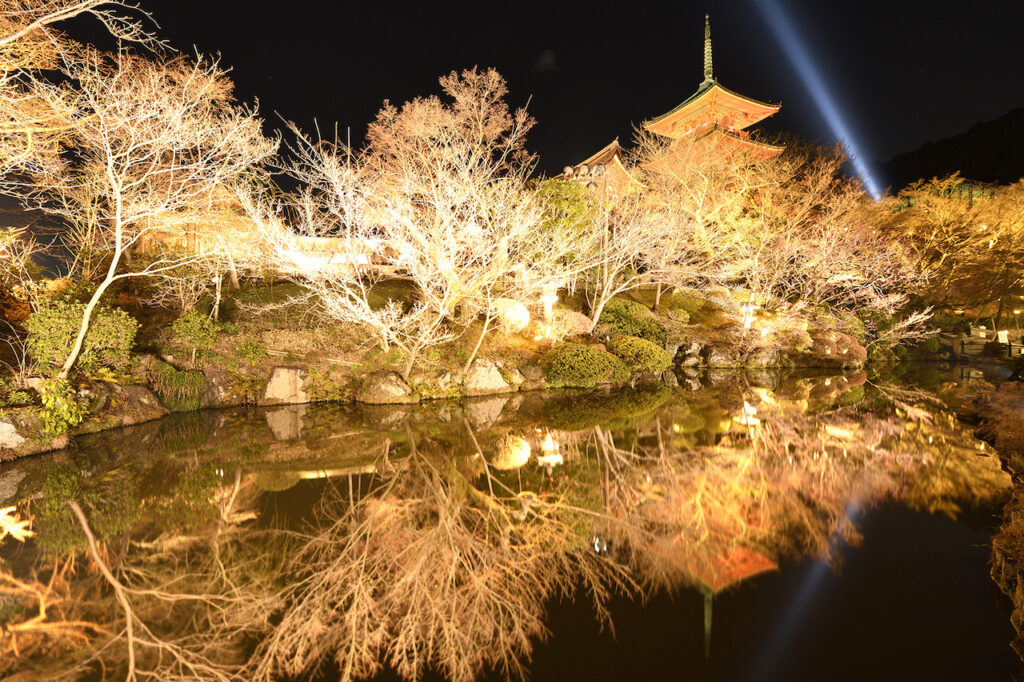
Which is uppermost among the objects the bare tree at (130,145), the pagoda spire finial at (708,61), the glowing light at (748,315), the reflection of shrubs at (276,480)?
the pagoda spire finial at (708,61)

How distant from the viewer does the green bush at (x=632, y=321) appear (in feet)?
54.3

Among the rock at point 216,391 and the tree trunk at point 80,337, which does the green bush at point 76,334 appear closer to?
the tree trunk at point 80,337

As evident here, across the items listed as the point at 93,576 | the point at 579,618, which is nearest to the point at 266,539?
the point at 93,576

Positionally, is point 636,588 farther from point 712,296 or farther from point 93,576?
point 712,296

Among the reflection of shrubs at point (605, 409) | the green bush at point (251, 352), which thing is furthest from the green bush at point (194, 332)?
the reflection of shrubs at point (605, 409)

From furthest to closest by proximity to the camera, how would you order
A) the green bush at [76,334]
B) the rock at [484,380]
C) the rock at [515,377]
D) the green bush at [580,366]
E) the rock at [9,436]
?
the green bush at [580,366] → the rock at [515,377] → the rock at [484,380] → the green bush at [76,334] → the rock at [9,436]

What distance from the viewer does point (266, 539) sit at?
4516 mm

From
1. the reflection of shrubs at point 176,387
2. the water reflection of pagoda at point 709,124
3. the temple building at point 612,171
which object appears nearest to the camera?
the reflection of shrubs at point 176,387

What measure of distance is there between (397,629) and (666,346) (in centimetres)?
1506

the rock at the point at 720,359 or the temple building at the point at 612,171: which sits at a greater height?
the temple building at the point at 612,171

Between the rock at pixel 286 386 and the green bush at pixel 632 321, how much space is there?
32.6 ft

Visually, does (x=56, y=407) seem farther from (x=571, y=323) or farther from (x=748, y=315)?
(x=748, y=315)

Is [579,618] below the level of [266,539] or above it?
below

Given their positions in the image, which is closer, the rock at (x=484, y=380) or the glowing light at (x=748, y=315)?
the rock at (x=484, y=380)
